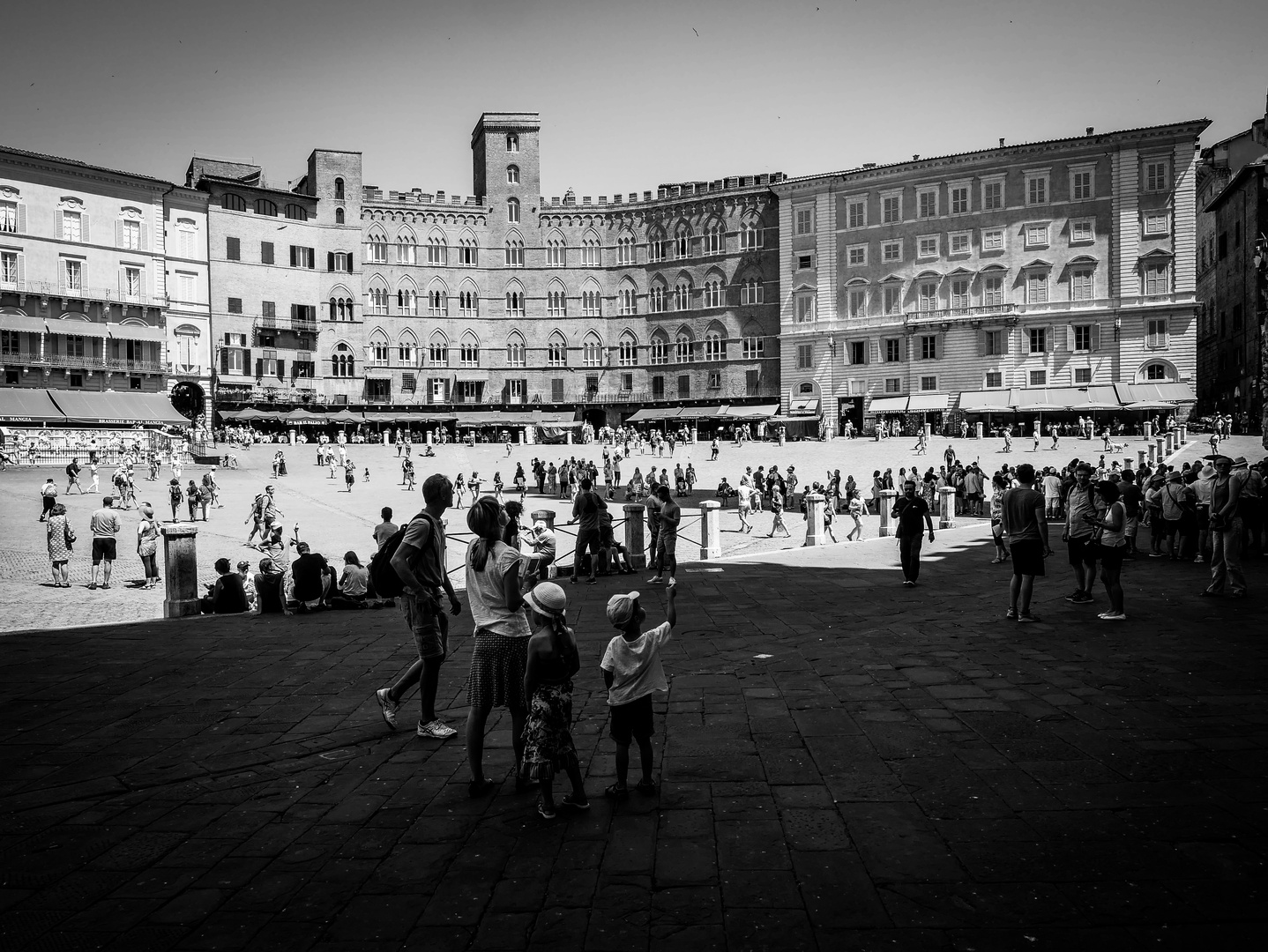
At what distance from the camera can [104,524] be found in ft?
56.4

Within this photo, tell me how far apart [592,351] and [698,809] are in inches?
2619

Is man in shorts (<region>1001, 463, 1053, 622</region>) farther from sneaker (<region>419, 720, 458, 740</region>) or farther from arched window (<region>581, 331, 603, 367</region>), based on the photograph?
arched window (<region>581, 331, 603, 367</region>)

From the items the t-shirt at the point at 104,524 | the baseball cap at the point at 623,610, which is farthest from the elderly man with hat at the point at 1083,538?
the t-shirt at the point at 104,524

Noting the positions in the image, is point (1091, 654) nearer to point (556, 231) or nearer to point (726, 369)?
point (726, 369)

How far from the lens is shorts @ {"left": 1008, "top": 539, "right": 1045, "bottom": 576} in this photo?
32.8 ft

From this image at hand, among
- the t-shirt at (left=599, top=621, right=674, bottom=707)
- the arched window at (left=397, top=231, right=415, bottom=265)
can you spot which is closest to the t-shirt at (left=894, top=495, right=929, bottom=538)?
the t-shirt at (left=599, top=621, right=674, bottom=707)

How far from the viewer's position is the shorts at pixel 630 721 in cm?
545

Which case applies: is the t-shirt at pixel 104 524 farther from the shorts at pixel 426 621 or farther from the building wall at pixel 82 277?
the building wall at pixel 82 277

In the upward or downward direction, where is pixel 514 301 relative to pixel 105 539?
upward

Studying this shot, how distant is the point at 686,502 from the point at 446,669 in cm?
2413

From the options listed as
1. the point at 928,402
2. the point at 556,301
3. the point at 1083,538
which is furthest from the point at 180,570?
the point at 556,301

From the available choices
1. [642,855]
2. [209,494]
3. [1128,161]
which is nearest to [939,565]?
[642,855]

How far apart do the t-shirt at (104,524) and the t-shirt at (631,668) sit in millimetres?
14738

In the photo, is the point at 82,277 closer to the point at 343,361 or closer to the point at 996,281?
the point at 343,361
